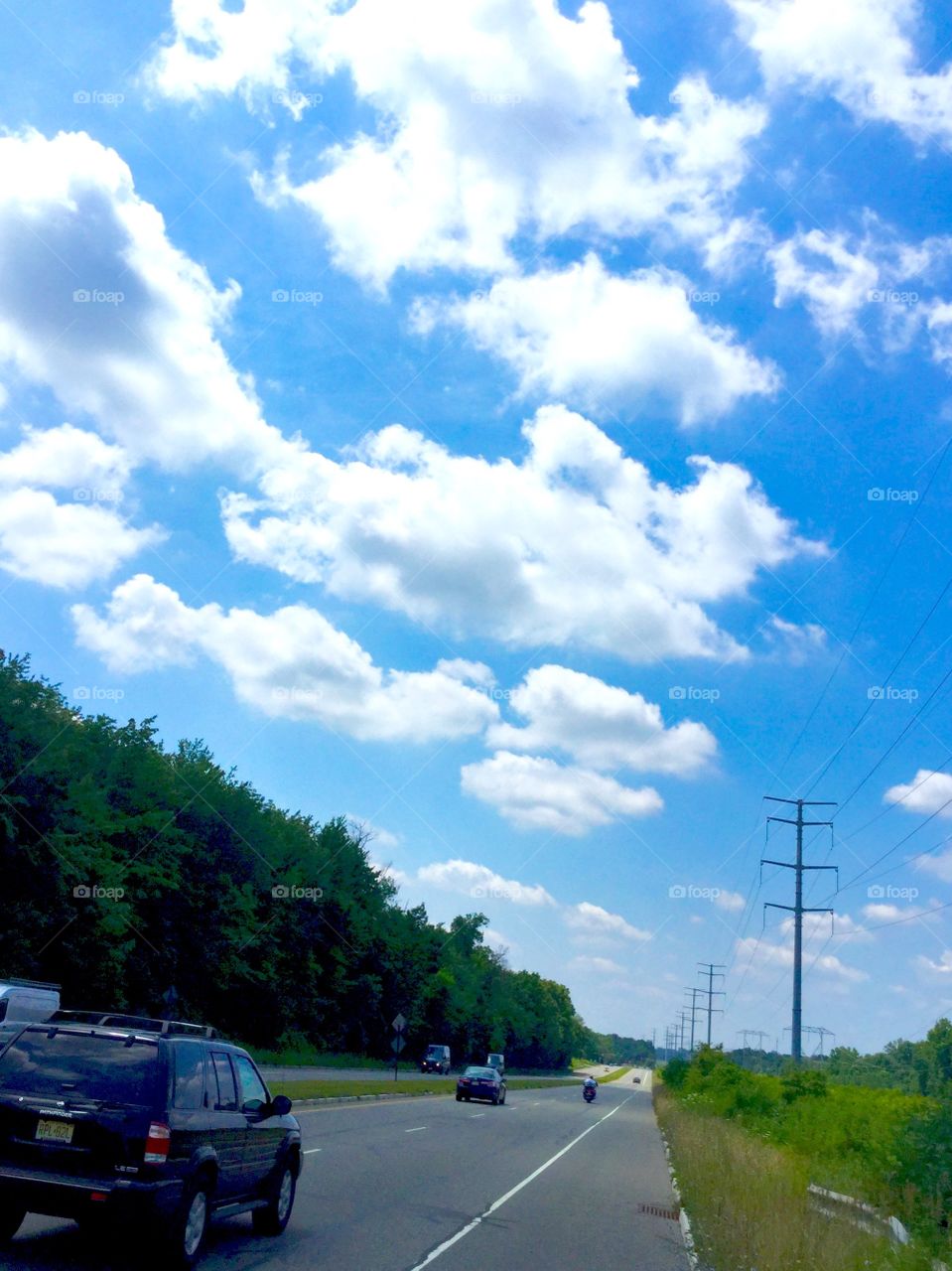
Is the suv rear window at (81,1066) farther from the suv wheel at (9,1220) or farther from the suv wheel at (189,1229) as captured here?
the suv wheel at (9,1220)

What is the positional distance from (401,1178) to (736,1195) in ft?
18.1

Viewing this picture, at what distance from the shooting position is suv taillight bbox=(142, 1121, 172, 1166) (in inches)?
341

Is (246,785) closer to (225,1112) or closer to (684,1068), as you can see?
(684,1068)

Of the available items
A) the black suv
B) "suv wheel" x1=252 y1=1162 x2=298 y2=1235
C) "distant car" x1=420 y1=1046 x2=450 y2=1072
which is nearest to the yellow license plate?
the black suv

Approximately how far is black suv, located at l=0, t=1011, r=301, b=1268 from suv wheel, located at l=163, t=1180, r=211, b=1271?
10mm

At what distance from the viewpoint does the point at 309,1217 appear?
41.7 feet

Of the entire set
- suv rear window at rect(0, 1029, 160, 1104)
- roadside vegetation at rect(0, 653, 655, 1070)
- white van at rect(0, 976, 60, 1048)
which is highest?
roadside vegetation at rect(0, 653, 655, 1070)

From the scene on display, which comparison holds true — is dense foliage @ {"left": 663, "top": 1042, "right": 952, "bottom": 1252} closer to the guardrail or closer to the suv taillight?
the guardrail

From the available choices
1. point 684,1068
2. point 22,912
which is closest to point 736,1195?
point 22,912

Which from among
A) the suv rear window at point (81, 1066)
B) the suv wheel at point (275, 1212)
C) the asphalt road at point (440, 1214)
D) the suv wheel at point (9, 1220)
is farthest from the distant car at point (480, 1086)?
the suv rear window at point (81, 1066)

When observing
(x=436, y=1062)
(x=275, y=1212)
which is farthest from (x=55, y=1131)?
(x=436, y=1062)

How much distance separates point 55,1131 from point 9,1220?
1401mm

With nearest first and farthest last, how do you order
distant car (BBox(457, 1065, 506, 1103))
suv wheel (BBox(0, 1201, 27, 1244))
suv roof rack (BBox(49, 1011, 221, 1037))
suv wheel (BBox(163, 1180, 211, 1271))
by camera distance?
suv wheel (BBox(163, 1180, 211, 1271)) → suv wheel (BBox(0, 1201, 27, 1244)) → suv roof rack (BBox(49, 1011, 221, 1037)) → distant car (BBox(457, 1065, 506, 1103))

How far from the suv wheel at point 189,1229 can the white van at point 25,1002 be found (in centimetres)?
1390
